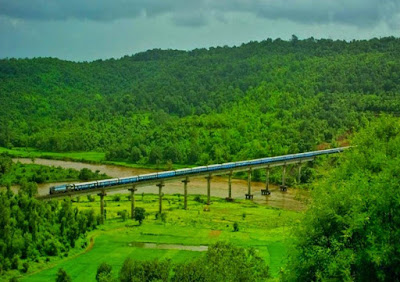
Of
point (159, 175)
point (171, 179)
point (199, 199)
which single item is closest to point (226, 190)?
point (199, 199)

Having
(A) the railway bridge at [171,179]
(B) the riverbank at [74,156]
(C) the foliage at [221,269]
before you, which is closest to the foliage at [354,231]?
(C) the foliage at [221,269]

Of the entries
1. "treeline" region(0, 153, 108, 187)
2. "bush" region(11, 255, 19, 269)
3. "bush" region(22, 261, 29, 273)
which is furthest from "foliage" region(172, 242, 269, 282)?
"treeline" region(0, 153, 108, 187)

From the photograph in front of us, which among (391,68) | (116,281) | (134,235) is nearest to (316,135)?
(391,68)

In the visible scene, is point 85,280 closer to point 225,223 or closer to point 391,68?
point 225,223

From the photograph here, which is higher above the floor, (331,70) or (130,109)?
(331,70)

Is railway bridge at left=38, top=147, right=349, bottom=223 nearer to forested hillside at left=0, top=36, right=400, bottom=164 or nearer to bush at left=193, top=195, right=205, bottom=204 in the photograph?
bush at left=193, top=195, right=205, bottom=204

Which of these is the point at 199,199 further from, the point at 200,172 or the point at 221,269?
the point at 221,269
